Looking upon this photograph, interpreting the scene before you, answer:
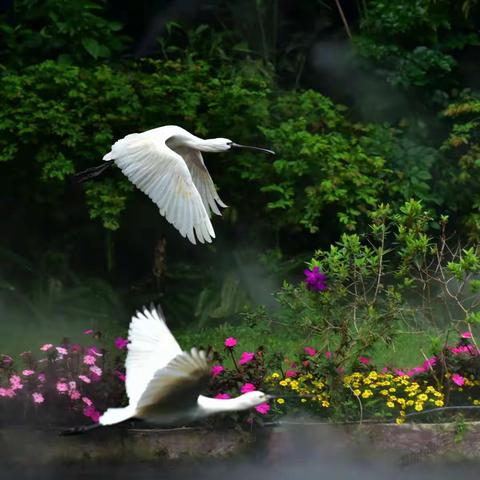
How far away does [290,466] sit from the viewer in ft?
22.0

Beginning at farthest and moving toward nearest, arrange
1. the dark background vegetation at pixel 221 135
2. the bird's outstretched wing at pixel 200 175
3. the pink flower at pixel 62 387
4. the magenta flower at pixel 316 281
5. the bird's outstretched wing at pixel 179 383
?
the dark background vegetation at pixel 221 135 < the bird's outstretched wing at pixel 200 175 < the magenta flower at pixel 316 281 < the pink flower at pixel 62 387 < the bird's outstretched wing at pixel 179 383

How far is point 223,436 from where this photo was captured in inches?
262

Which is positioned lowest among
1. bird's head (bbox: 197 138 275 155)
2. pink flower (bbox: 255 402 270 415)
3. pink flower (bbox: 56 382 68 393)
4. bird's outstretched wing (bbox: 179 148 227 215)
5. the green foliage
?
pink flower (bbox: 255 402 270 415)

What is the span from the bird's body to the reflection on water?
2.94 feet

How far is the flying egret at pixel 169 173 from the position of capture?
6.86 meters

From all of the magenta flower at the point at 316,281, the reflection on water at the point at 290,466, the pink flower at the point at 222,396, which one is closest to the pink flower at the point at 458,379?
the reflection on water at the point at 290,466

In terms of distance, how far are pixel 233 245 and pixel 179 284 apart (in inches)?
21.4

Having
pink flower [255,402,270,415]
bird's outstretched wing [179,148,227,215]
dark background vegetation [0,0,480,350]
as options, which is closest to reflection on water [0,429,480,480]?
pink flower [255,402,270,415]

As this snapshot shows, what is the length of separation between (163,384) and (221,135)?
507cm

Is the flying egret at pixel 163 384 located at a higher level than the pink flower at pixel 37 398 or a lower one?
higher

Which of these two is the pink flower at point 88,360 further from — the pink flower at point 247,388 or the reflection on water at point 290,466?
the pink flower at point 247,388

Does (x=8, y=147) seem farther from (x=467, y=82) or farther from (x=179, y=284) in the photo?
(x=467, y=82)

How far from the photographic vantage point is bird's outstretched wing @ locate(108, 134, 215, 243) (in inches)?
270

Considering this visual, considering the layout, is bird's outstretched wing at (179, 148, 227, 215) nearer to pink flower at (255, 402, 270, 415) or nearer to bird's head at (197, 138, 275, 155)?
bird's head at (197, 138, 275, 155)
